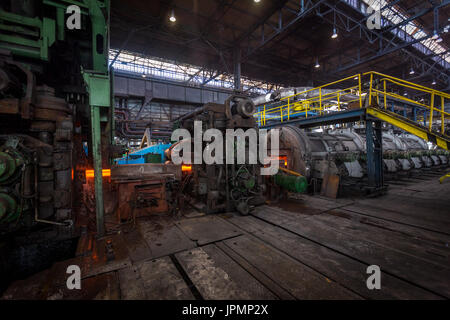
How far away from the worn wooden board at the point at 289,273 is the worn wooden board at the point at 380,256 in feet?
2.64

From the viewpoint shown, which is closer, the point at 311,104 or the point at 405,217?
the point at 405,217

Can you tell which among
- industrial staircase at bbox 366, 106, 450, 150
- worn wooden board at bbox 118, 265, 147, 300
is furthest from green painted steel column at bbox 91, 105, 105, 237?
industrial staircase at bbox 366, 106, 450, 150

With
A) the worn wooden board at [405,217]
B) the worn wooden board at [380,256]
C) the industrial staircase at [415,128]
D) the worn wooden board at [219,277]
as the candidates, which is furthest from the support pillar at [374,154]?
the worn wooden board at [219,277]

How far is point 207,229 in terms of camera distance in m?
3.71

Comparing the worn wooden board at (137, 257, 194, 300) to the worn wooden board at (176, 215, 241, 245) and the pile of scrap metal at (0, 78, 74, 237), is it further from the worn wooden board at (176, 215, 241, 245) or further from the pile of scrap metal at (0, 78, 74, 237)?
the pile of scrap metal at (0, 78, 74, 237)

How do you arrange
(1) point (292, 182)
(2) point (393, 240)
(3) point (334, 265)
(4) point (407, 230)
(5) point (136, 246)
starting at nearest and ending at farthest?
(3) point (334, 265), (5) point (136, 246), (2) point (393, 240), (4) point (407, 230), (1) point (292, 182)

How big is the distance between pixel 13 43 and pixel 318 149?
27.8 feet

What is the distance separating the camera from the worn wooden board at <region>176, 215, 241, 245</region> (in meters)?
3.31

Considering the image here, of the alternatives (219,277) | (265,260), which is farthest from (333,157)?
(219,277)

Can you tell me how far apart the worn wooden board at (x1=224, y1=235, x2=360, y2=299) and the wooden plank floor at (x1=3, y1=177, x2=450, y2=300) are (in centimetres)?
1

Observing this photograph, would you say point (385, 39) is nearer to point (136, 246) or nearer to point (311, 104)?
point (311, 104)

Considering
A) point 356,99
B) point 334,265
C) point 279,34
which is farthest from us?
point 279,34

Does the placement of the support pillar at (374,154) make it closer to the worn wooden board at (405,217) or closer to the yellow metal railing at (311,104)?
the yellow metal railing at (311,104)

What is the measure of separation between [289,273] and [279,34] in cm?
1295
